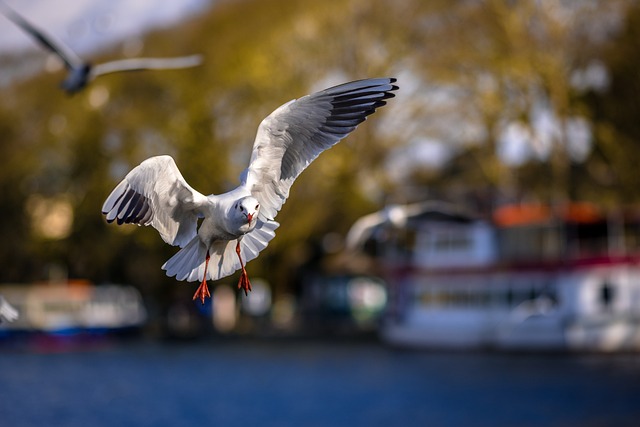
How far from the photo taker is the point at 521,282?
1131 inches

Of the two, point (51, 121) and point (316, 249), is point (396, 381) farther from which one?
point (51, 121)

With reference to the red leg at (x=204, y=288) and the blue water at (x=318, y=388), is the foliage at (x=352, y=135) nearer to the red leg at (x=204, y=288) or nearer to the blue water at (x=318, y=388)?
the blue water at (x=318, y=388)

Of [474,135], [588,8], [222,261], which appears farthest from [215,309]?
[222,261]

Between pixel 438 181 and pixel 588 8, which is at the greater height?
pixel 588 8

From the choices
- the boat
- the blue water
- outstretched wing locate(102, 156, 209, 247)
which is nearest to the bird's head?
outstretched wing locate(102, 156, 209, 247)

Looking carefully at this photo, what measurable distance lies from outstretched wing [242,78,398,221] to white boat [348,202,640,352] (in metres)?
18.9

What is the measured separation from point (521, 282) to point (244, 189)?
22.9m

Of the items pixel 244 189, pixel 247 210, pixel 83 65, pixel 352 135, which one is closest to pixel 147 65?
pixel 83 65

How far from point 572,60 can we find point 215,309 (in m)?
14.1

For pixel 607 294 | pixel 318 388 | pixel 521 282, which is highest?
pixel 521 282

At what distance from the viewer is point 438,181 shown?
35.7 meters

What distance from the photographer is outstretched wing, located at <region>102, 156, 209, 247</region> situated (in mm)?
6312

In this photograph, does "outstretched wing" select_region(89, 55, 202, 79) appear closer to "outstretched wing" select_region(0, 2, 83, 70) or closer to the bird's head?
"outstretched wing" select_region(0, 2, 83, 70)

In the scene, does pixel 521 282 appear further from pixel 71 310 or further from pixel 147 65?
pixel 147 65
